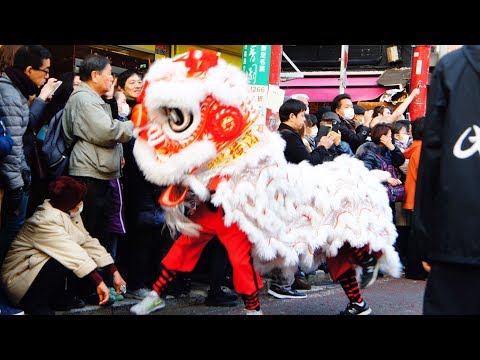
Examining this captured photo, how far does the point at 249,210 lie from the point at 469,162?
1769 mm

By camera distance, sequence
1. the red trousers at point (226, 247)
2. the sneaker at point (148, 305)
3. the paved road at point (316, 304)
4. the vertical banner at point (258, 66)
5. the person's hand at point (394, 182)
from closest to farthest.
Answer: the red trousers at point (226, 247)
the sneaker at point (148, 305)
the paved road at point (316, 304)
the vertical banner at point (258, 66)
the person's hand at point (394, 182)

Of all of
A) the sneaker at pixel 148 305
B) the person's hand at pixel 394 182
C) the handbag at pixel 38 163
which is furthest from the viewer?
the person's hand at pixel 394 182

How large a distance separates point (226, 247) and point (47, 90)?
5.75 feet

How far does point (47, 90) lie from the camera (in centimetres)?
476

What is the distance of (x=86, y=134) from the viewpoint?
188 inches

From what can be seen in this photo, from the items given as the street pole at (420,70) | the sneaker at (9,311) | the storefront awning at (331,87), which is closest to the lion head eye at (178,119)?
the sneaker at (9,311)

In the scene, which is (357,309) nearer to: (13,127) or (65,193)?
(65,193)

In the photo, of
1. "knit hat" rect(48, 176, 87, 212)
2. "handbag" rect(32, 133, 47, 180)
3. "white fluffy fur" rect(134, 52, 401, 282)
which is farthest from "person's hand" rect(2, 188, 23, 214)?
"white fluffy fur" rect(134, 52, 401, 282)

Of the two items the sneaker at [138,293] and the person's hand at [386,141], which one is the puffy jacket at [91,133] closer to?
the sneaker at [138,293]

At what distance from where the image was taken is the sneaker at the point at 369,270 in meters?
4.59

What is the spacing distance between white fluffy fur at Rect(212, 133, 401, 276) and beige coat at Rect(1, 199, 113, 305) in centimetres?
94

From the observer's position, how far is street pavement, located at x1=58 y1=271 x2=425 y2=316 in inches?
198
